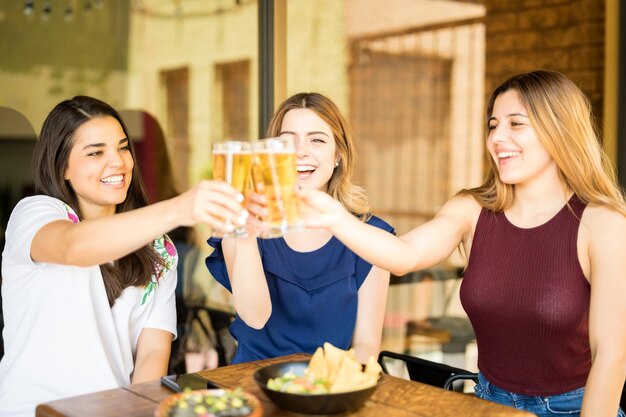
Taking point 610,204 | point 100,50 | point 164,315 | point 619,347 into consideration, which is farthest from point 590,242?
point 100,50

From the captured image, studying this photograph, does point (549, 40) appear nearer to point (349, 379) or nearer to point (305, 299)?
point (305, 299)

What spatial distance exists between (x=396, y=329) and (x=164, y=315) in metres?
2.75

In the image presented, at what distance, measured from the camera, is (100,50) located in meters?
3.50

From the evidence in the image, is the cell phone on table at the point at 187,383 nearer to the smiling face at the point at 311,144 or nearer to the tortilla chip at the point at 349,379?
the tortilla chip at the point at 349,379

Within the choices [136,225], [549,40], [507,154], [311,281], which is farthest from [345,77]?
Answer: [136,225]

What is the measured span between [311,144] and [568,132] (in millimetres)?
797

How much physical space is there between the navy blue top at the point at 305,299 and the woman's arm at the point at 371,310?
0.08ft

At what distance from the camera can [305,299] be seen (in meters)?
2.54

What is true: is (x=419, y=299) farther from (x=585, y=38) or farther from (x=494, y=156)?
(x=494, y=156)

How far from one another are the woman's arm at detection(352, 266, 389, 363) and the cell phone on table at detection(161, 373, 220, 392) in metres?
0.79

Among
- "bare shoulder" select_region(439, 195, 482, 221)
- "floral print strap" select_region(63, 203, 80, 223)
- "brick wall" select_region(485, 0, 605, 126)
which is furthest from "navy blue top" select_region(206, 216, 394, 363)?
"brick wall" select_region(485, 0, 605, 126)

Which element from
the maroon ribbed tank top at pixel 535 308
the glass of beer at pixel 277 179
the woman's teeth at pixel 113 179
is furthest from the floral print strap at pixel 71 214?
the maroon ribbed tank top at pixel 535 308

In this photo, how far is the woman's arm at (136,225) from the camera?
1.62 metres

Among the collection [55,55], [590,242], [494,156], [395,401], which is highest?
[55,55]
